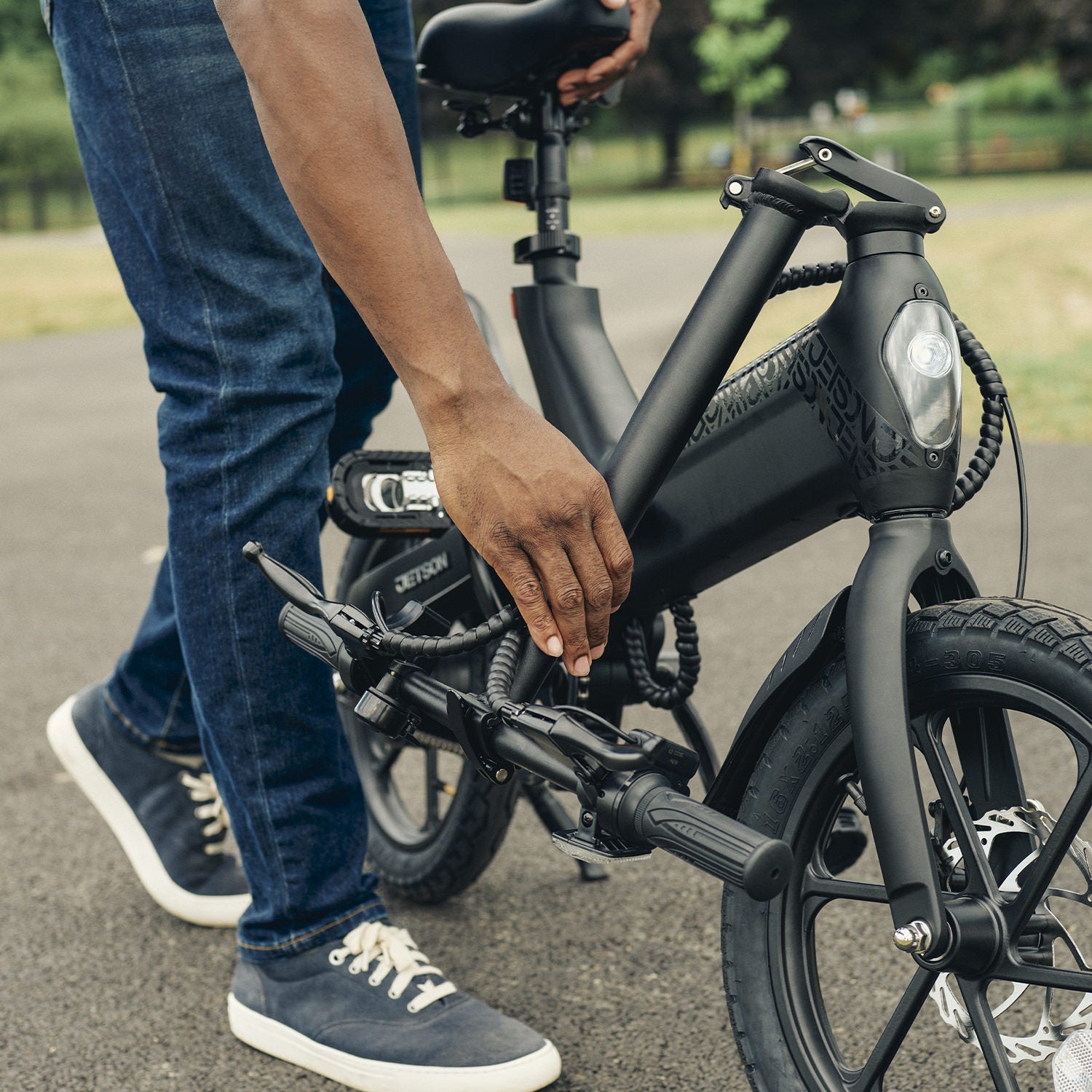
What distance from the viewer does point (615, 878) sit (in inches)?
85.0

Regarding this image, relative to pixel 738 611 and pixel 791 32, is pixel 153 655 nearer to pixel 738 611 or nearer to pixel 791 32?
pixel 738 611

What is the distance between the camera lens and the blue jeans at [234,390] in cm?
146

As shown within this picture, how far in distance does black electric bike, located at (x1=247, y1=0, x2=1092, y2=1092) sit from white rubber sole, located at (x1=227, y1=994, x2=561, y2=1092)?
1.17 feet

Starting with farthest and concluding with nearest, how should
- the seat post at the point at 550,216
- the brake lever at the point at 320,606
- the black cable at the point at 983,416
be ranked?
the seat post at the point at 550,216 < the brake lever at the point at 320,606 < the black cable at the point at 983,416

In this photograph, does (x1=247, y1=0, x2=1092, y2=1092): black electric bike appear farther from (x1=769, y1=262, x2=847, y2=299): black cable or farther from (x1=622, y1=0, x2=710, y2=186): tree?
(x1=622, y1=0, x2=710, y2=186): tree

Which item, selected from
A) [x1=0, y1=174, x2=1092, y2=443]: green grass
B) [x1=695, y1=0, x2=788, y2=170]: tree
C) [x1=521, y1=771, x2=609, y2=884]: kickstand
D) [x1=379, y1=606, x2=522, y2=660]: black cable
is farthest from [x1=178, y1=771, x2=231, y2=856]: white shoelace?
[x1=695, y1=0, x2=788, y2=170]: tree

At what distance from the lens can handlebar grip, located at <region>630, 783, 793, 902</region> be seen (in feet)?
3.51

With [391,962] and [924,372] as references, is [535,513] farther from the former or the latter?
[391,962]

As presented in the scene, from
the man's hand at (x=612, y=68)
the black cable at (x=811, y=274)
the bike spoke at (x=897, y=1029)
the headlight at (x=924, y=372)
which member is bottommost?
the bike spoke at (x=897, y=1029)

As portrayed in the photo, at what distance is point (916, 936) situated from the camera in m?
A: 1.10

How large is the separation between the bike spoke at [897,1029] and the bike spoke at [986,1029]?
38 millimetres

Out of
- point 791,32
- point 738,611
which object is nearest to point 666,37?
point 791,32

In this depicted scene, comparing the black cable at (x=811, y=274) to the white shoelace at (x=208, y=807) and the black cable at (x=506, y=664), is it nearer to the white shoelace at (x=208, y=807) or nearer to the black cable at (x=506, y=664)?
the black cable at (x=506, y=664)

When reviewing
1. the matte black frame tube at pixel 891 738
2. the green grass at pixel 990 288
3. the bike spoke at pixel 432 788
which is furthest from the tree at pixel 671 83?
the matte black frame tube at pixel 891 738
